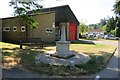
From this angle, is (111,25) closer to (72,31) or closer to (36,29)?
(72,31)

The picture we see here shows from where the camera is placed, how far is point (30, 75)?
31.9 ft

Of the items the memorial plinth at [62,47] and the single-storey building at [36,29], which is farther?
the single-storey building at [36,29]

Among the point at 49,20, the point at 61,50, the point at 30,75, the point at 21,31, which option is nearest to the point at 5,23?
the point at 21,31

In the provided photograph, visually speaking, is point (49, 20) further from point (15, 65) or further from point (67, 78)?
point (67, 78)

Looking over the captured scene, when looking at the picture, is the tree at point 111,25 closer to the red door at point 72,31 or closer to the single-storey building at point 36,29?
the red door at point 72,31

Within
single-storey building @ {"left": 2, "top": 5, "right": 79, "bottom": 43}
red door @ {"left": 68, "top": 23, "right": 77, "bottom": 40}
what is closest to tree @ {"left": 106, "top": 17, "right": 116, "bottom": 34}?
red door @ {"left": 68, "top": 23, "right": 77, "bottom": 40}

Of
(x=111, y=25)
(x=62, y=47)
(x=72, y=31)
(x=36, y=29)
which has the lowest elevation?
(x=62, y=47)

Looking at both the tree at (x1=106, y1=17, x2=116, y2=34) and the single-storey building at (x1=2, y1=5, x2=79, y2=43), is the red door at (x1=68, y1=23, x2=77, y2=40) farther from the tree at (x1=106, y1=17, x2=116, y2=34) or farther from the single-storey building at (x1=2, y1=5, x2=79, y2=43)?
the tree at (x1=106, y1=17, x2=116, y2=34)

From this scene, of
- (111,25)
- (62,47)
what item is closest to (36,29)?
(62,47)

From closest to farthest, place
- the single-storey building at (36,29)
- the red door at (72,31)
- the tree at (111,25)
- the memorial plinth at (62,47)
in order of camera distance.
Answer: the memorial plinth at (62,47), the single-storey building at (36,29), the red door at (72,31), the tree at (111,25)

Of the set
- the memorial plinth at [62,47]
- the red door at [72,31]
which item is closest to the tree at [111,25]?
the red door at [72,31]

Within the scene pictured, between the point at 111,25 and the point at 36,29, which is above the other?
the point at 111,25

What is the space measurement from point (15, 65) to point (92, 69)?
4.00 metres

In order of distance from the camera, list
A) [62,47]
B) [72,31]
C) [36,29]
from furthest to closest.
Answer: [72,31], [36,29], [62,47]
